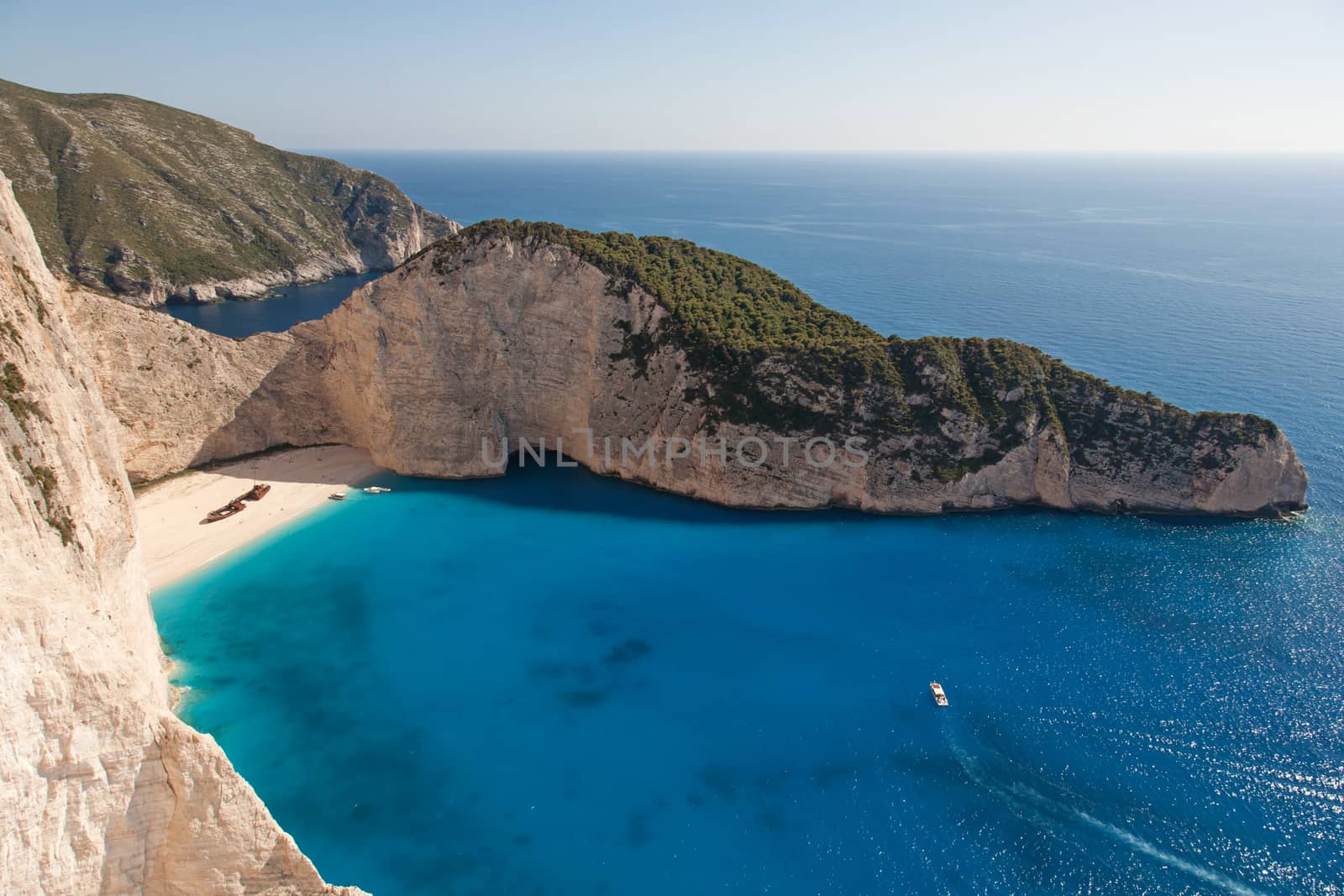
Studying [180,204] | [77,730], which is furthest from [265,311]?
[77,730]

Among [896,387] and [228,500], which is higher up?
[896,387]

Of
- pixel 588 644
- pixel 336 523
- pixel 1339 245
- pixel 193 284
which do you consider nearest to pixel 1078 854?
pixel 588 644

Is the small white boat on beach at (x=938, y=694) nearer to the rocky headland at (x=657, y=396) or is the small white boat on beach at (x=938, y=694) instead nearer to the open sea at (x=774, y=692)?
the open sea at (x=774, y=692)

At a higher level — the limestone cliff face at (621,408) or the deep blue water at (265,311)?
the deep blue water at (265,311)

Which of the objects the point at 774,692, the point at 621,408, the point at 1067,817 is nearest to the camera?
the point at 1067,817

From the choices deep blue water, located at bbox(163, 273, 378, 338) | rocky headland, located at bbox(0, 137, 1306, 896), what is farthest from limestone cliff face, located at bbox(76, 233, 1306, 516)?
deep blue water, located at bbox(163, 273, 378, 338)

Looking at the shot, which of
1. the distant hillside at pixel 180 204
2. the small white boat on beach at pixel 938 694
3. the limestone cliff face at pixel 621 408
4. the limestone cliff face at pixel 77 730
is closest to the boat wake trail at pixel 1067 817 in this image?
the small white boat on beach at pixel 938 694

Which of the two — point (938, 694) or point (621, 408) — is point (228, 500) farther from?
point (938, 694)

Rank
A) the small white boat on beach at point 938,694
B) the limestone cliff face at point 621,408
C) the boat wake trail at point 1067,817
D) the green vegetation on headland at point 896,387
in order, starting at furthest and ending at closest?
the green vegetation on headland at point 896,387, the limestone cliff face at point 621,408, the small white boat on beach at point 938,694, the boat wake trail at point 1067,817
